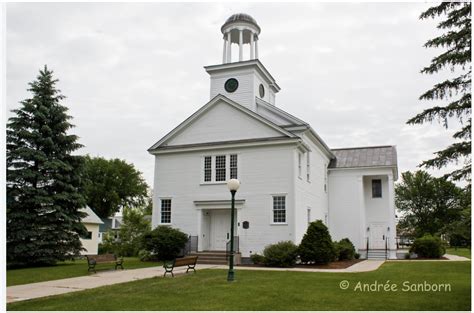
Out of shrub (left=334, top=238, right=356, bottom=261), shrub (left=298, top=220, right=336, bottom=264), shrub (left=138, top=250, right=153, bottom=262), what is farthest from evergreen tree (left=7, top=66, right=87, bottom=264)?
shrub (left=334, top=238, right=356, bottom=261)

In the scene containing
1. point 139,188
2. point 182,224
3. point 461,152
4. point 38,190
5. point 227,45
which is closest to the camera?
point 461,152

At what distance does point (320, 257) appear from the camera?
20688mm

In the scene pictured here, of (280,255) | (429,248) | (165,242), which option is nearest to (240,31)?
(165,242)

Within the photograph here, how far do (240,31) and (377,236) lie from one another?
1701cm

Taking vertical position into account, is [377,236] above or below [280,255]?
below

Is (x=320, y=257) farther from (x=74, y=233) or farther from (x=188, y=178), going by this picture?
(x=74, y=233)

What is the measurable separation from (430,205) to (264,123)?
49.8 meters

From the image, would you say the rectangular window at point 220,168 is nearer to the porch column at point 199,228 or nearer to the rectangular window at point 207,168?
the rectangular window at point 207,168

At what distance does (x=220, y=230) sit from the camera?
24.5 metres

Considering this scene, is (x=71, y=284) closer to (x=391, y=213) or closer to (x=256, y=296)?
(x=256, y=296)

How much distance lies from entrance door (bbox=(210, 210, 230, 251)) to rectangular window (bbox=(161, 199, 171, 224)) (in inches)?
105

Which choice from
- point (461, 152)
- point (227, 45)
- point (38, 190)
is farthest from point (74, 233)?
point (461, 152)

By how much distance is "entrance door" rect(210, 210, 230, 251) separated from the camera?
79.9 ft

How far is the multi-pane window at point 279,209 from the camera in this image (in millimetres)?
22719
